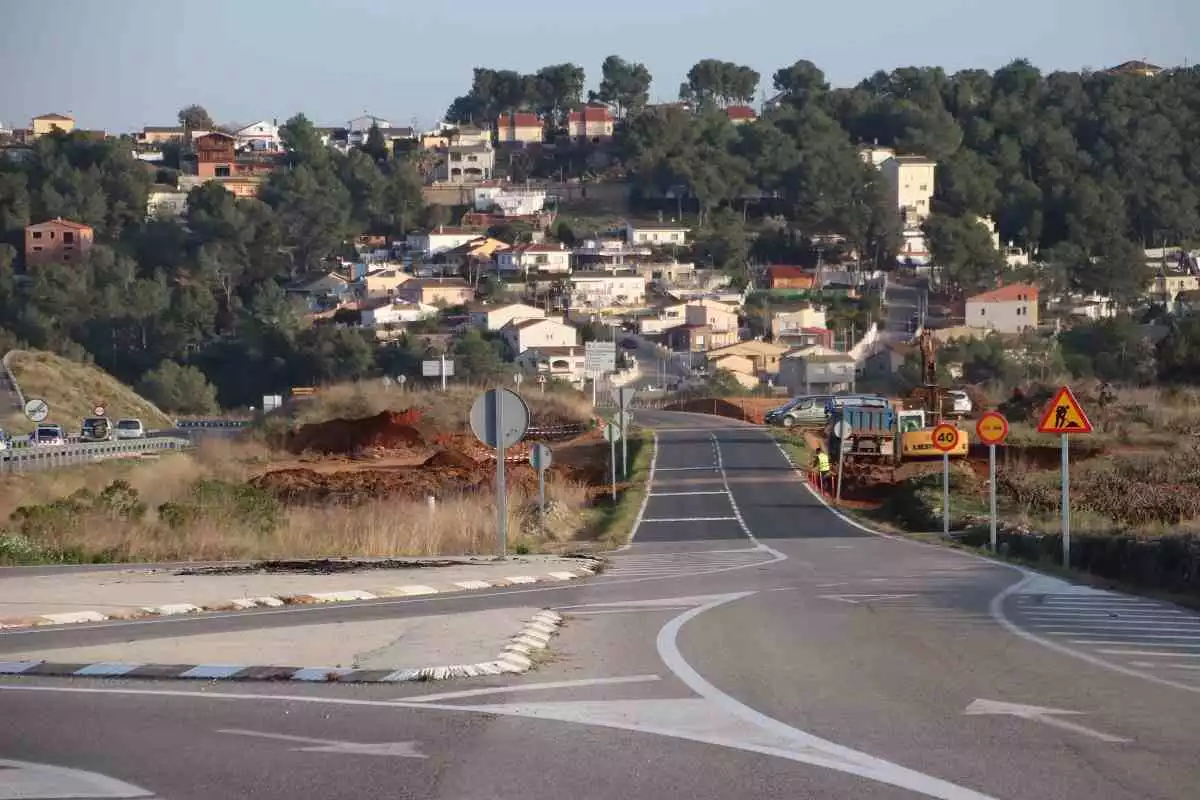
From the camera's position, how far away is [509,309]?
109 m

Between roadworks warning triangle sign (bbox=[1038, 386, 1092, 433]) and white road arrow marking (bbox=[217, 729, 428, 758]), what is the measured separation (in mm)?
13619

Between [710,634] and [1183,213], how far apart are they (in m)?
143

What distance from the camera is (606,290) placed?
407 ft

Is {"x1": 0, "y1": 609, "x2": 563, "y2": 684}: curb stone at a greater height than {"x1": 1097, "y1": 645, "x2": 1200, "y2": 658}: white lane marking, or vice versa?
{"x1": 0, "y1": 609, "x2": 563, "y2": 684}: curb stone

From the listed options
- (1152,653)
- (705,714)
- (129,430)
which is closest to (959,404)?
(129,430)

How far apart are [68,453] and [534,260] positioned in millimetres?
82242

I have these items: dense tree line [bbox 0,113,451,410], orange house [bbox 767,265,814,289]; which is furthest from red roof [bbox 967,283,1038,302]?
dense tree line [bbox 0,113,451,410]

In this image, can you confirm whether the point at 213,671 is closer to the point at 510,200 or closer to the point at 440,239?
the point at 440,239

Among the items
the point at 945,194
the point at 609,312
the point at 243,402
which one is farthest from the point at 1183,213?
the point at 243,402

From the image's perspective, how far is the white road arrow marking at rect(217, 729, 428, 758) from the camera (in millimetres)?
8398

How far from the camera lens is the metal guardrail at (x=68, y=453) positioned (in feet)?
149

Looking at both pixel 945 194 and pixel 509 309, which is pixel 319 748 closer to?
pixel 509 309

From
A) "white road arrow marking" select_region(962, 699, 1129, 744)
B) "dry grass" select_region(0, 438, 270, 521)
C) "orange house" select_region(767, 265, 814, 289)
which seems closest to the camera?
"white road arrow marking" select_region(962, 699, 1129, 744)

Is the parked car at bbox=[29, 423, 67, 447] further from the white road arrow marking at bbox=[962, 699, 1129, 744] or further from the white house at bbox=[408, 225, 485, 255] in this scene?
the white house at bbox=[408, 225, 485, 255]
